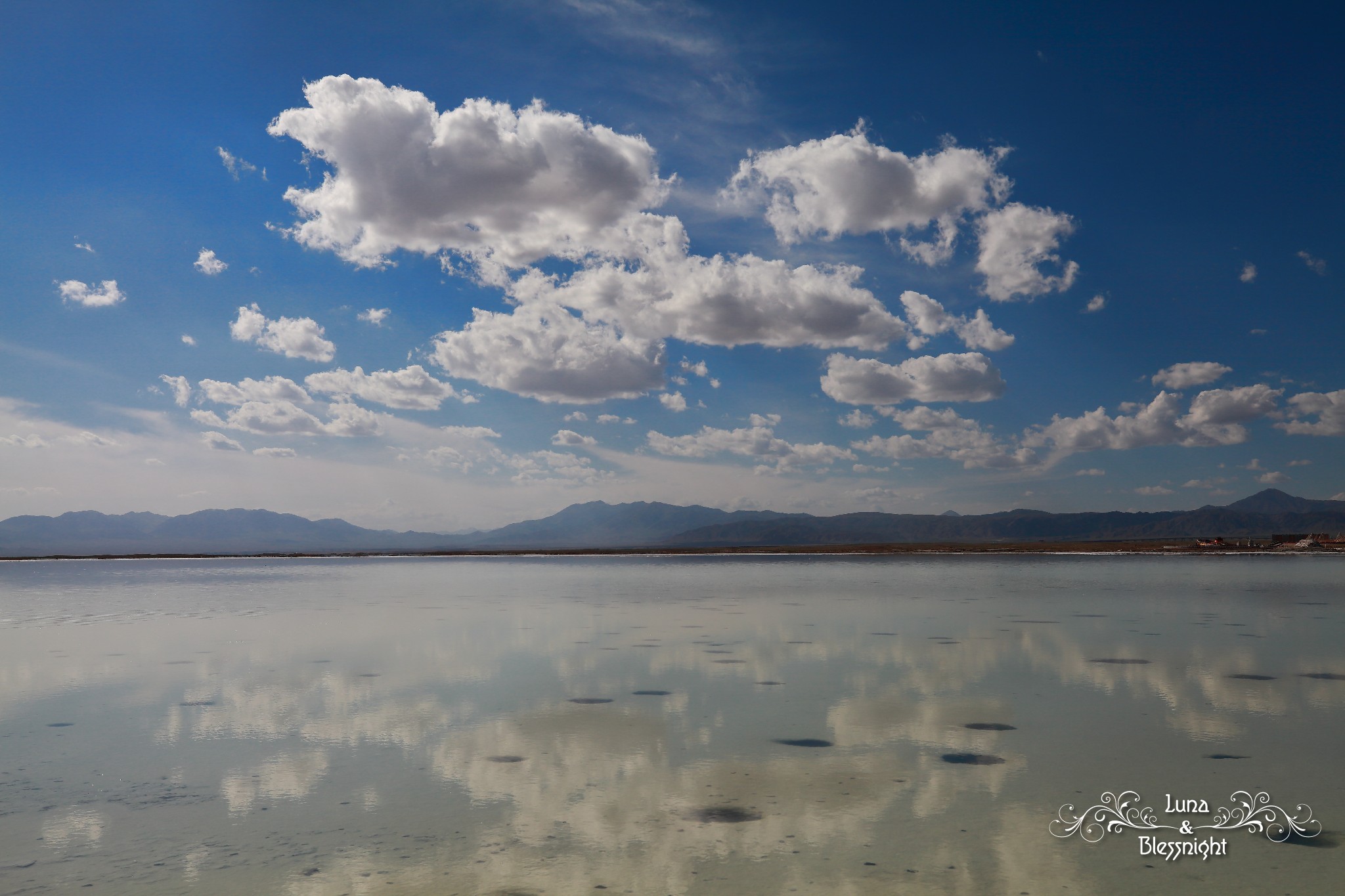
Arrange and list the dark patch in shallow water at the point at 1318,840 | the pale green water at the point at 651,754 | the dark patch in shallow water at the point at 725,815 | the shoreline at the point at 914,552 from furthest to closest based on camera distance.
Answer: the shoreline at the point at 914,552
the dark patch in shallow water at the point at 725,815
the dark patch in shallow water at the point at 1318,840
the pale green water at the point at 651,754

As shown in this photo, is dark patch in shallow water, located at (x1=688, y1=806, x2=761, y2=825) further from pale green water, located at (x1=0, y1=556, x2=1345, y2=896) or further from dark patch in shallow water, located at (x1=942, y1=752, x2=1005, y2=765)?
dark patch in shallow water, located at (x1=942, y1=752, x2=1005, y2=765)

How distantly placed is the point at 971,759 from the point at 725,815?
297 centimetres

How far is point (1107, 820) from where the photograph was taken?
662cm

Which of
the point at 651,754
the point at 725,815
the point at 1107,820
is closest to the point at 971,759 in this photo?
the point at 1107,820

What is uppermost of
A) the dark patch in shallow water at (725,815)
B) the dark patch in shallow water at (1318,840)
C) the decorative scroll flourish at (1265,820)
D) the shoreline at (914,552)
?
the dark patch in shallow water at (725,815)

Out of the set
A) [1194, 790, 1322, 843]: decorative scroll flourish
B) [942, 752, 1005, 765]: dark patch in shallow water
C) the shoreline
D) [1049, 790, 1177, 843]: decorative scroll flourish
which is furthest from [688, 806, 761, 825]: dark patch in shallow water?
the shoreline

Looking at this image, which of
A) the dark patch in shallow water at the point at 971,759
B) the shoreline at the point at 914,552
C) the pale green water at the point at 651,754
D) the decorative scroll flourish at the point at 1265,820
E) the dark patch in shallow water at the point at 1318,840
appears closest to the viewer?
the pale green water at the point at 651,754

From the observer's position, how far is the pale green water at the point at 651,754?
564 cm

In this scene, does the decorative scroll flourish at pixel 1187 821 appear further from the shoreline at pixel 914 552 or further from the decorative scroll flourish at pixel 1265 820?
the shoreline at pixel 914 552

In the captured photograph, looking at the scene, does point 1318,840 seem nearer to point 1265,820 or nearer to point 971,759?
point 1265,820

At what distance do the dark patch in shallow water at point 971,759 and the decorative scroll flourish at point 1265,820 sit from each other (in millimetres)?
1893

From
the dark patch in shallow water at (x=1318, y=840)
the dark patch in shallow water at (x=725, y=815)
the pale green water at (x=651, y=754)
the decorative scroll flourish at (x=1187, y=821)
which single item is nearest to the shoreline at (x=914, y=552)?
the pale green water at (x=651, y=754)

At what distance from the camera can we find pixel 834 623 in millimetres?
20719

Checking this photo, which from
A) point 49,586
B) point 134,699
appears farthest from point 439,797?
point 49,586
